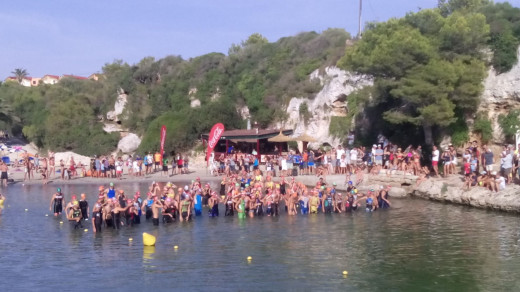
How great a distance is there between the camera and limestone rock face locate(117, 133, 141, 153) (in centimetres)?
5069

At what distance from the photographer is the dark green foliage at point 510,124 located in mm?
29156

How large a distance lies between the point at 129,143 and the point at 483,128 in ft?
98.7

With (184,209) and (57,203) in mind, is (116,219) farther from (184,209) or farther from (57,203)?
(57,203)

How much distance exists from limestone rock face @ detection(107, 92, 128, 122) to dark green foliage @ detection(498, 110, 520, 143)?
35.7 m

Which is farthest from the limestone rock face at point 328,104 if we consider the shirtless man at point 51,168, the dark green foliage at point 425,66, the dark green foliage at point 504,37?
the shirtless man at point 51,168

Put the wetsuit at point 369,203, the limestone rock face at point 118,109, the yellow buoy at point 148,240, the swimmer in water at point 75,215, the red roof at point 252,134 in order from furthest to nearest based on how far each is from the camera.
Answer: the limestone rock face at point 118,109 → the red roof at point 252,134 → the wetsuit at point 369,203 → the swimmer in water at point 75,215 → the yellow buoy at point 148,240

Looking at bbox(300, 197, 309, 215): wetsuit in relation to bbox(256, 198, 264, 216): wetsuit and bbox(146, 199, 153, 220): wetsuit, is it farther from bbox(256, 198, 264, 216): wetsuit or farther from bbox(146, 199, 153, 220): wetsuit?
bbox(146, 199, 153, 220): wetsuit

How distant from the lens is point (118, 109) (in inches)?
2212

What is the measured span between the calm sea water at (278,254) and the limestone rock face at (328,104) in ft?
59.4

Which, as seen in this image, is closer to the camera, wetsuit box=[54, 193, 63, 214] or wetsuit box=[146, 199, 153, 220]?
wetsuit box=[146, 199, 153, 220]

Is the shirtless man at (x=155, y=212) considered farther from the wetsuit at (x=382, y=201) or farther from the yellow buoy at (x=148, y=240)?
the wetsuit at (x=382, y=201)

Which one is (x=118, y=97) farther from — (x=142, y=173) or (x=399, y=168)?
(x=399, y=168)

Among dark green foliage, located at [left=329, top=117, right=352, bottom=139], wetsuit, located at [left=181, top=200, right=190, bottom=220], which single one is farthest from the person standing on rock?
dark green foliage, located at [left=329, top=117, right=352, bottom=139]

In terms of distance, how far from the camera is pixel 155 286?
507 inches
